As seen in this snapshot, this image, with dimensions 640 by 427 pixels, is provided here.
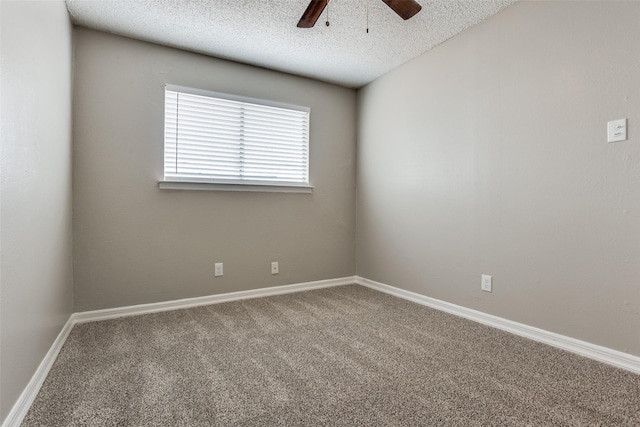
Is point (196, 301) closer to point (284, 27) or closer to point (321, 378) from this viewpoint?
point (321, 378)

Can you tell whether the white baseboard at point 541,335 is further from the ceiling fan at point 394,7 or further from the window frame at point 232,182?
the ceiling fan at point 394,7

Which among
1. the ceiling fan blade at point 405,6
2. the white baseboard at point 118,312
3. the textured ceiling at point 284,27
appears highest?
the textured ceiling at point 284,27

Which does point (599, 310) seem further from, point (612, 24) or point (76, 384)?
point (76, 384)

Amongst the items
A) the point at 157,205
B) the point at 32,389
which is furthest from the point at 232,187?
the point at 32,389

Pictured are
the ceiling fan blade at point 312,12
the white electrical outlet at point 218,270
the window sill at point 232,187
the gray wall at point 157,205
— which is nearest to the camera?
the ceiling fan blade at point 312,12

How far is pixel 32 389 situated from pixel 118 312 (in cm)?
115

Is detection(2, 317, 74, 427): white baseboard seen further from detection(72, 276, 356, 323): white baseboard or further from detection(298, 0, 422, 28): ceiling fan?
detection(298, 0, 422, 28): ceiling fan

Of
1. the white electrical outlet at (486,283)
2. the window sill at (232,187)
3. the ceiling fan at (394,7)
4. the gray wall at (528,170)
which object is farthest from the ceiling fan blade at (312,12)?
the white electrical outlet at (486,283)

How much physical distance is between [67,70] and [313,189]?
2166 mm

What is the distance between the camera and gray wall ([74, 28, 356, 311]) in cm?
243

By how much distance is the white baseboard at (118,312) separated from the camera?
1284mm

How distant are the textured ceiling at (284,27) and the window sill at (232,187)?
115 cm

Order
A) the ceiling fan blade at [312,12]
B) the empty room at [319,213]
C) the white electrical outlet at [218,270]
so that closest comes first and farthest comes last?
the empty room at [319,213], the ceiling fan blade at [312,12], the white electrical outlet at [218,270]

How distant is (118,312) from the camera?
250cm
